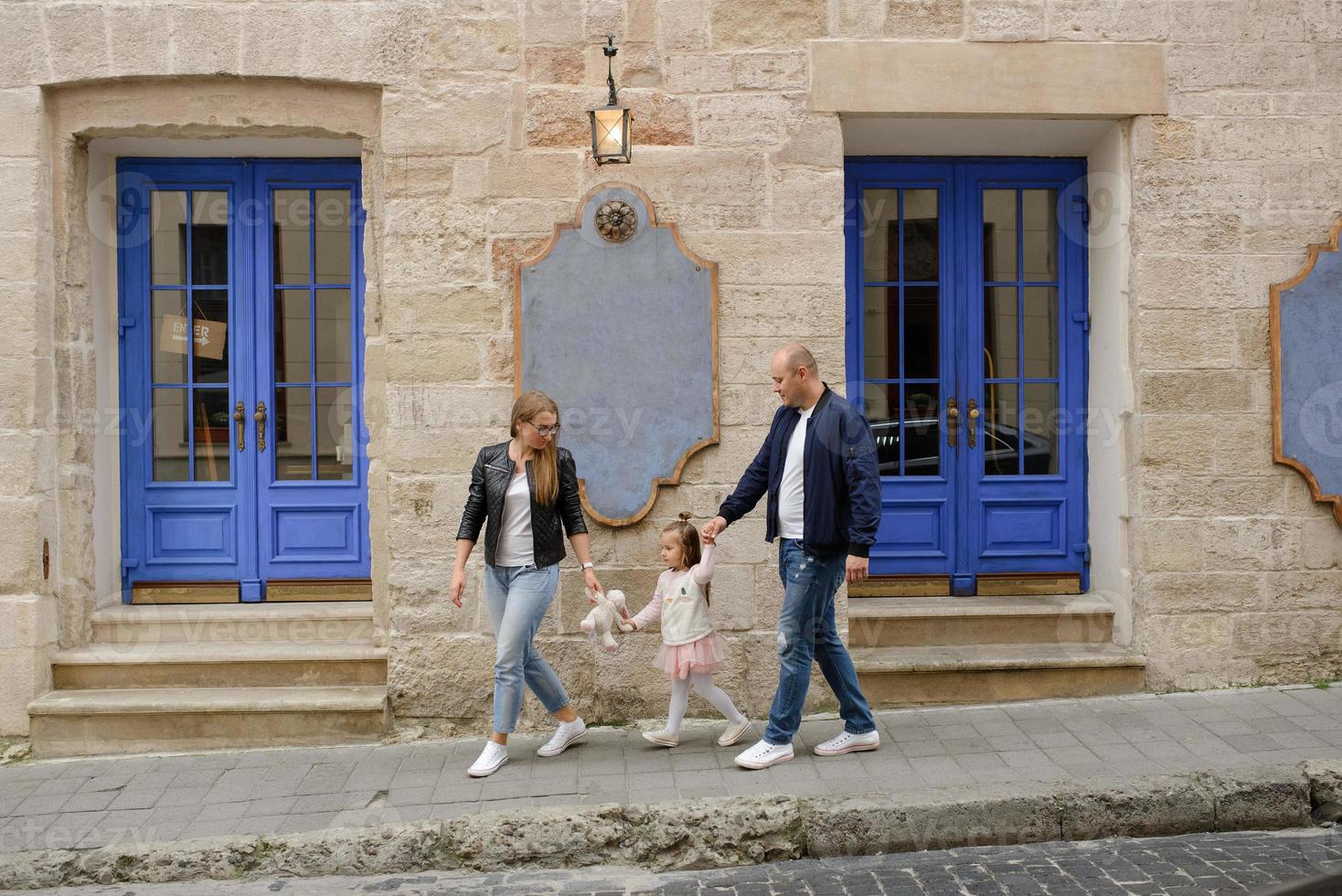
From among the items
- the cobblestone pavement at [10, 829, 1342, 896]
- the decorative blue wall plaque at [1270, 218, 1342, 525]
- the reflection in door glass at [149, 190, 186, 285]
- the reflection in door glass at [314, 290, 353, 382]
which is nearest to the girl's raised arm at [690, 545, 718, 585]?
the cobblestone pavement at [10, 829, 1342, 896]

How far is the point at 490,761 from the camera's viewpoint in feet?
17.0

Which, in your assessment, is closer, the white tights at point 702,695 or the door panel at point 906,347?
the white tights at point 702,695

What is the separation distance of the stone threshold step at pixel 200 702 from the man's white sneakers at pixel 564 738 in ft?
3.00

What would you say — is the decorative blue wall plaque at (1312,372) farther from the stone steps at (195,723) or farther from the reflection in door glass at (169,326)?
the reflection in door glass at (169,326)

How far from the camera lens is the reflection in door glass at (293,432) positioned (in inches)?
258

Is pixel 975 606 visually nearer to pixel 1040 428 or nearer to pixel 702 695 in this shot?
pixel 1040 428

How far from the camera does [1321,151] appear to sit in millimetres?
6059

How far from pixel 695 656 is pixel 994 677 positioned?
1787mm

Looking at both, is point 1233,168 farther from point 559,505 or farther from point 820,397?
point 559,505

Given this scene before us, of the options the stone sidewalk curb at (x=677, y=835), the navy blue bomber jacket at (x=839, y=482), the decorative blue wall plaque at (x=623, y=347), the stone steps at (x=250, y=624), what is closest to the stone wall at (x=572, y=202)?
the decorative blue wall plaque at (x=623, y=347)

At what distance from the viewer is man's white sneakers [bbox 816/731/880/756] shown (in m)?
5.25

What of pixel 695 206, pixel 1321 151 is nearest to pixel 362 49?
pixel 695 206

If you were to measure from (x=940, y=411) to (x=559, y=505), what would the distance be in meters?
2.58

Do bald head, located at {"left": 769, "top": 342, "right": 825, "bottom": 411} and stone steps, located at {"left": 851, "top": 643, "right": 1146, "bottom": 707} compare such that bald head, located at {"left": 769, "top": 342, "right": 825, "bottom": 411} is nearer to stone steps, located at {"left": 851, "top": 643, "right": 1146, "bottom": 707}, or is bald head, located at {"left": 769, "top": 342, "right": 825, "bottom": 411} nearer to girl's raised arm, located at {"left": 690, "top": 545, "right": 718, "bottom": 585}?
girl's raised arm, located at {"left": 690, "top": 545, "right": 718, "bottom": 585}
